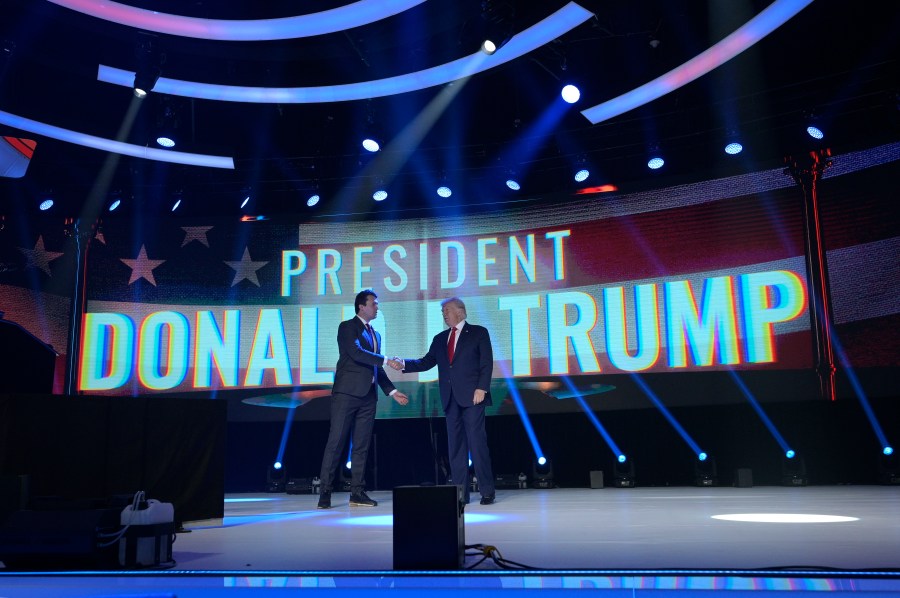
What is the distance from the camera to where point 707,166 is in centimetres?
779

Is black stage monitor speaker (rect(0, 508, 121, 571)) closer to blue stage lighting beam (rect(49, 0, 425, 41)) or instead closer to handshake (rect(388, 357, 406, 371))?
handshake (rect(388, 357, 406, 371))

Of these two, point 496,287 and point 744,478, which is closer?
point 744,478

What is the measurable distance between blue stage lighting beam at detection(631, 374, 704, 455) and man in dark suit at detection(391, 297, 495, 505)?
2516mm

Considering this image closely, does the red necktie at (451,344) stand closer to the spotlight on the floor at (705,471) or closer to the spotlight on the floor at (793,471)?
the spotlight on the floor at (705,471)

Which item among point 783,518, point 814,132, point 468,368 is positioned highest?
point 814,132

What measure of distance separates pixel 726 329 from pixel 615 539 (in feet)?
15.7

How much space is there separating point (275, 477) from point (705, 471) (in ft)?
15.4

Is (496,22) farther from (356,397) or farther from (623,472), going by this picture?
(623,472)

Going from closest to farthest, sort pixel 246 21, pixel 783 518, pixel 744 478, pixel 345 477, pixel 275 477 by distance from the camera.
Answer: pixel 783 518, pixel 246 21, pixel 744 478, pixel 345 477, pixel 275 477

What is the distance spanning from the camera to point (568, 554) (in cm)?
273

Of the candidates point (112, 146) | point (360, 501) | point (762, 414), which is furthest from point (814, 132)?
point (112, 146)

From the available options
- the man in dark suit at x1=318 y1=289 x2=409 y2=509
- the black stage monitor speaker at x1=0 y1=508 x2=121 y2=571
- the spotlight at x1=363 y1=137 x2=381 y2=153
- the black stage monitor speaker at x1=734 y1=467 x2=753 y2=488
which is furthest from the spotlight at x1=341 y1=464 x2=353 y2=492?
the black stage monitor speaker at x1=0 y1=508 x2=121 y2=571

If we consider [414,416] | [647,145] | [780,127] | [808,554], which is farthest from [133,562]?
Result: [780,127]

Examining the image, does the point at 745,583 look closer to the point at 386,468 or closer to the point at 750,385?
the point at 750,385
